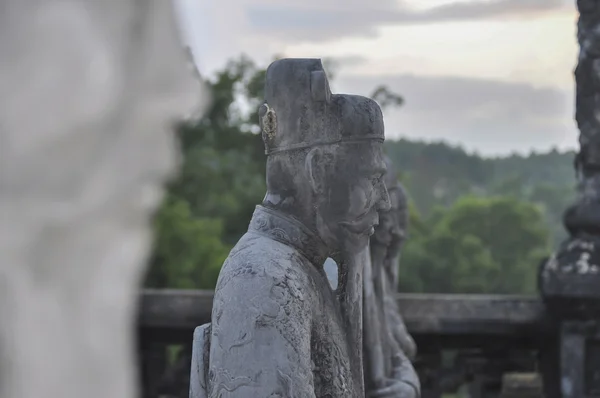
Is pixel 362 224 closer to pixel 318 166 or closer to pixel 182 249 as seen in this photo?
pixel 318 166

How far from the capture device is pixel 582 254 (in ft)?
17.3

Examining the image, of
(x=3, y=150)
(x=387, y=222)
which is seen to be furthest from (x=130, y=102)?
(x=387, y=222)

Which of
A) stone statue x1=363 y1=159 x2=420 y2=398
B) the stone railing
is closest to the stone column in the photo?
the stone railing

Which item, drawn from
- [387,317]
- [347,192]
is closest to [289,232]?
[347,192]

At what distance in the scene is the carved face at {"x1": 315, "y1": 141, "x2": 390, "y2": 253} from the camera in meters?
2.81

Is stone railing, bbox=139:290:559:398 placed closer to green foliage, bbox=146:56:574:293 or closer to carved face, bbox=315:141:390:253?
carved face, bbox=315:141:390:253

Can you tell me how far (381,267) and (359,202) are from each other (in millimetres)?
1589

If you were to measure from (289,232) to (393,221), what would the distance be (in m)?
1.72

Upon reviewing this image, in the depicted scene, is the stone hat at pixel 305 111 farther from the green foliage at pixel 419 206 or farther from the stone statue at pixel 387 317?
the green foliage at pixel 419 206

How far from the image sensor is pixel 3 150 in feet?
25.4

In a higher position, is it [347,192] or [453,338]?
[347,192]

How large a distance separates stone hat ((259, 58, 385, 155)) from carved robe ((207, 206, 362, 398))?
0.22m

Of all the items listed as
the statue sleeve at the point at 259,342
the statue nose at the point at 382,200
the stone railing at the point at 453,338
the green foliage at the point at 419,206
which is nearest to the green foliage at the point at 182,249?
the green foliage at the point at 419,206

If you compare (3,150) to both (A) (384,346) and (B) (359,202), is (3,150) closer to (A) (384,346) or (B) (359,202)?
(A) (384,346)
